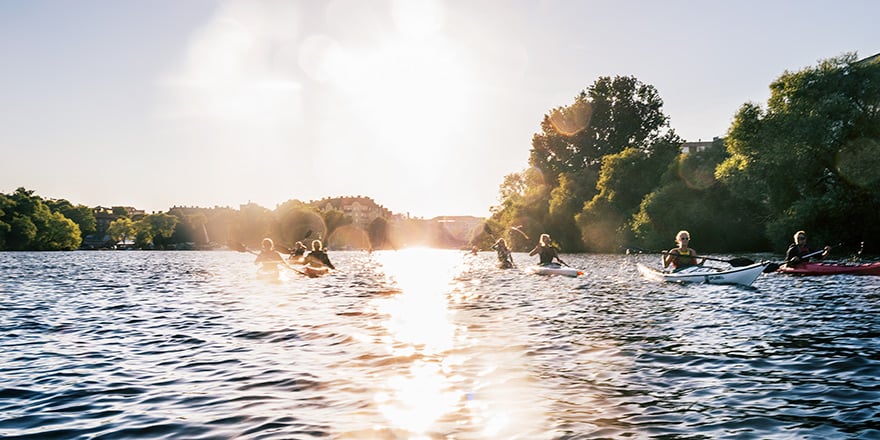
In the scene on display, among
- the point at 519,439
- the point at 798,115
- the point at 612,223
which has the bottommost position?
the point at 519,439

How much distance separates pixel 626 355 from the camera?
427 inches

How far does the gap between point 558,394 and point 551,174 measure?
294 ft

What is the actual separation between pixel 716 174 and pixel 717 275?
112ft

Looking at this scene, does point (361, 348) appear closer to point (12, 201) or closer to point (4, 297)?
point (4, 297)

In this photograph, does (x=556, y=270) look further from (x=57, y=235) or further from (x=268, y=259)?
(x=57, y=235)

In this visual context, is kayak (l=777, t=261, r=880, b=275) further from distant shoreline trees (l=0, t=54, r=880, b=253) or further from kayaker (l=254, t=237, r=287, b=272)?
kayaker (l=254, t=237, r=287, b=272)

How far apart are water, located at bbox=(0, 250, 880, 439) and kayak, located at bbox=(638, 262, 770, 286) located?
13.8ft

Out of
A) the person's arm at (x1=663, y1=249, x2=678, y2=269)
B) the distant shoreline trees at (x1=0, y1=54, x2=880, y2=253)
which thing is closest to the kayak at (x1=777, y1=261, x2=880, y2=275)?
the person's arm at (x1=663, y1=249, x2=678, y2=269)

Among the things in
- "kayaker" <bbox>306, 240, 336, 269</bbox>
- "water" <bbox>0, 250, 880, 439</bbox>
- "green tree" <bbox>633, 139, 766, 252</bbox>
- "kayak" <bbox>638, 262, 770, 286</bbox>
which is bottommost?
"water" <bbox>0, 250, 880, 439</bbox>

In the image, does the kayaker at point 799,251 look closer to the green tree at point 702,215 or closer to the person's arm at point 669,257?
the person's arm at point 669,257

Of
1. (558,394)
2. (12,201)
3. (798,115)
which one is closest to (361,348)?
(558,394)

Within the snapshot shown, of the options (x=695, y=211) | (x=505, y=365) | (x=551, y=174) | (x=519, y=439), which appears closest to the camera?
(x=519, y=439)

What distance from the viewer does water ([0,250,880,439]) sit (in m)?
6.78

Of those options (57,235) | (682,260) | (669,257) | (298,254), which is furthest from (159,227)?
(682,260)
